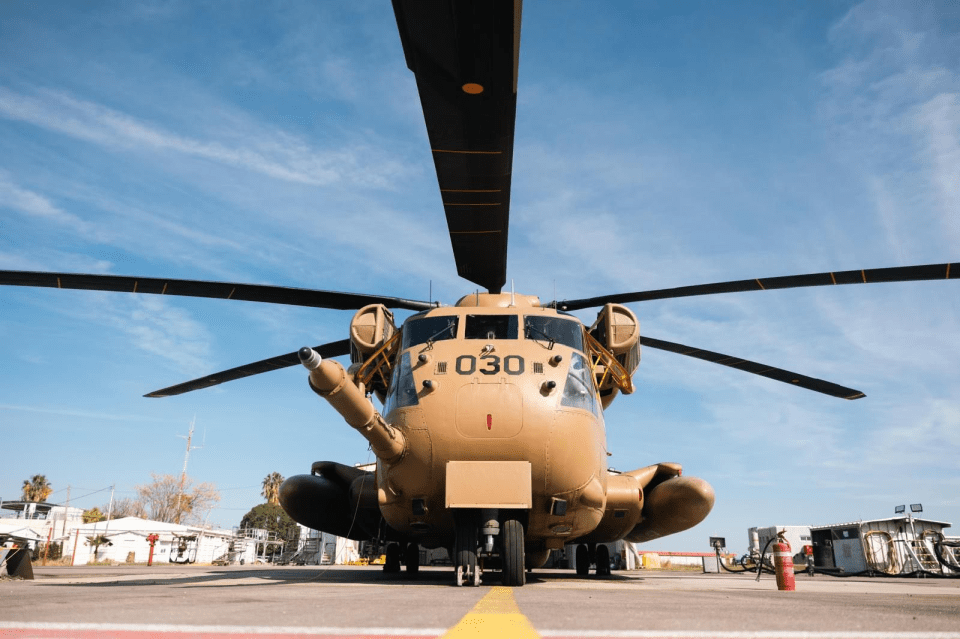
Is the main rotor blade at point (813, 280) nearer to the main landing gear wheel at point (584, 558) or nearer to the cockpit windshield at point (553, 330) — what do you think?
the cockpit windshield at point (553, 330)

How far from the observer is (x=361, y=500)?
10992mm

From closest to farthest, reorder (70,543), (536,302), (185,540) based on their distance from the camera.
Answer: (536,302) < (185,540) < (70,543)

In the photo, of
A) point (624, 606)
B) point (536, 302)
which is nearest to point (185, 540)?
point (536, 302)

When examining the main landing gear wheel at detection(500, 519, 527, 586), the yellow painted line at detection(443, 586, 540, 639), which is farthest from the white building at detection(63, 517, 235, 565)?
the yellow painted line at detection(443, 586, 540, 639)

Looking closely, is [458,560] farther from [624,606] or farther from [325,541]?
[325,541]

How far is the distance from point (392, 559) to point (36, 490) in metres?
70.6

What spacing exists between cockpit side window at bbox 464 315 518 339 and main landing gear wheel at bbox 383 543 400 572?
19.1ft

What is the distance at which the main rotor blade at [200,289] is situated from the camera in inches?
323

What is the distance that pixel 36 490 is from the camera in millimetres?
65562

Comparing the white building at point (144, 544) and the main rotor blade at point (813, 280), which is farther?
the white building at point (144, 544)

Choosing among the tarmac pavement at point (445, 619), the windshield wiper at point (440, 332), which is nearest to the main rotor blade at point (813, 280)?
the windshield wiper at point (440, 332)

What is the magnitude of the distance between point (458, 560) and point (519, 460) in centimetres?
142

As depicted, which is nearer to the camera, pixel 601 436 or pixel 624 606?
pixel 624 606

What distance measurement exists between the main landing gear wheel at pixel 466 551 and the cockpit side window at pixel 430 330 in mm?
2673
